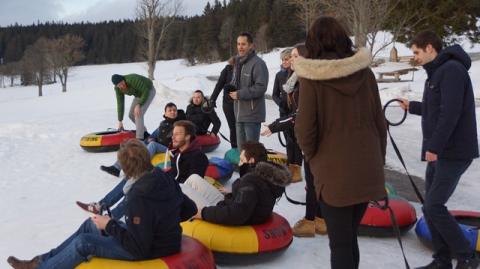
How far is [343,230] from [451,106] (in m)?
1.32

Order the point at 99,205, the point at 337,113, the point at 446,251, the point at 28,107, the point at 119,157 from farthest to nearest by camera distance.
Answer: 1. the point at 28,107
2. the point at 99,205
3. the point at 446,251
4. the point at 119,157
5. the point at 337,113

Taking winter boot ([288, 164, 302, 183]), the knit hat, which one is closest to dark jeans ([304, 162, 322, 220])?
winter boot ([288, 164, 302, 183])

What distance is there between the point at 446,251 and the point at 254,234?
1505mm

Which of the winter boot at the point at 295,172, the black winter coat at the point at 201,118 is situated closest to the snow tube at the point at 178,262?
the winter boot at the point at 295,172

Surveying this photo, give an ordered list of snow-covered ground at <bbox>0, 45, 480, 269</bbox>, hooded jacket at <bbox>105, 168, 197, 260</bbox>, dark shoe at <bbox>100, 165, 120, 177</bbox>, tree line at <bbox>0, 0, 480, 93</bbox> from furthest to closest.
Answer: tree line at <bbox>0, 0, 480, 93</bbox>
dark shoe at <bbox>100, 165, 120, 177</bbox>
snow-covered ground at <bbox>0, 45, 480, 269</bbox>
hooded jacket at <bbox>105, 168, 197, 260</bbox>

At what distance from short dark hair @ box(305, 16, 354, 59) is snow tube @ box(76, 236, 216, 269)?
5.57ft

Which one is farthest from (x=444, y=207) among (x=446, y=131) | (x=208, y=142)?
(x=208, y=142)

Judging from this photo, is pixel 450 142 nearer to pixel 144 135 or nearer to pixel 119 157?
pixel 119 157

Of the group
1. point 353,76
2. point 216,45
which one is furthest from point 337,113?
point 216,45

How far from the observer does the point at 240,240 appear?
4027 millimetres

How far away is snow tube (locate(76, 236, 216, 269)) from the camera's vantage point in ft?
11.0

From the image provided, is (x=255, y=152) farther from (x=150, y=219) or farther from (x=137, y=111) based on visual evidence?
(x=137, y=111)

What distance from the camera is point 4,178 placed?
7.79 m

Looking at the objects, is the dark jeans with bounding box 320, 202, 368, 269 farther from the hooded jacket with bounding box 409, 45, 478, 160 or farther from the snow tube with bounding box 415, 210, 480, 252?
the snow tube with bounding box 415, 210, 480, 252
